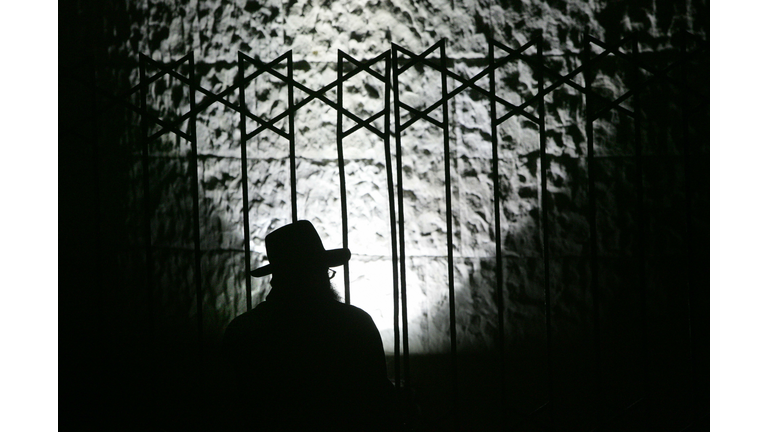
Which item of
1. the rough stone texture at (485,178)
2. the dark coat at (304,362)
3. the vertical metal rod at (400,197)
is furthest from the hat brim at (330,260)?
the rough stone texture at (485,178)

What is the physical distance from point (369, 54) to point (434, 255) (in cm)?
144

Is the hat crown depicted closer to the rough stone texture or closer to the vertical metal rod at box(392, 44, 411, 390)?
the vertical metal rod at box(392, 44, 411, 390)

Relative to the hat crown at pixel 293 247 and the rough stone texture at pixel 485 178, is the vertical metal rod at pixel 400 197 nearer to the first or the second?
the hat crown at pixel 293 247

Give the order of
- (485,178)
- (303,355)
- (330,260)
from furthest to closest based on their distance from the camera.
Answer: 1. (485,178)
2. (330,260)
3. (303,355)

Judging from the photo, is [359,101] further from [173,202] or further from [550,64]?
[173,202]

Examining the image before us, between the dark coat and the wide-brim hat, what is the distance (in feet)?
0.52

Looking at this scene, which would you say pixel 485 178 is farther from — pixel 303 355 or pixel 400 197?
pixel 303 355

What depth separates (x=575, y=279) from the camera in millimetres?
3670

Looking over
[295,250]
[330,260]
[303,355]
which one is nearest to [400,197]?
[330,260]

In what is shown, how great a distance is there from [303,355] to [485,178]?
1.77 meters

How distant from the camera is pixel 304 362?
2594 millimetres

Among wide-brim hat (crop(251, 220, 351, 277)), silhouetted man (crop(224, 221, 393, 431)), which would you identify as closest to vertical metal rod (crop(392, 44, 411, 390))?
silhouetted man (crop(224, 221, 393, 431))

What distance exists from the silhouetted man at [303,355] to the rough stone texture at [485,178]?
113cm

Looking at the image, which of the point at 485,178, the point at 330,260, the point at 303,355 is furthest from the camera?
the point at 485,178
